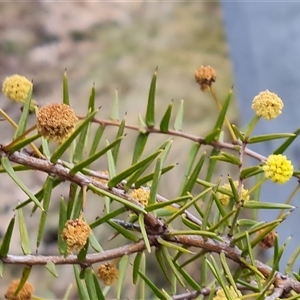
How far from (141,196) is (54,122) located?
75mm

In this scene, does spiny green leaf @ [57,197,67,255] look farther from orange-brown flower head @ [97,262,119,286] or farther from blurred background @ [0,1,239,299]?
blurred background @ [0,1,239,299]

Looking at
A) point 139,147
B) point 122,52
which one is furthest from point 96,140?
point 122,52

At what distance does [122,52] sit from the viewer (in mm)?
851

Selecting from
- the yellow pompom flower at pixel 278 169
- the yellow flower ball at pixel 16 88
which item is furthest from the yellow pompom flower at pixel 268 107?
the yellow flower ball at pixel 16 88

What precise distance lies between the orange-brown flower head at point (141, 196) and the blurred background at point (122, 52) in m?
0.49

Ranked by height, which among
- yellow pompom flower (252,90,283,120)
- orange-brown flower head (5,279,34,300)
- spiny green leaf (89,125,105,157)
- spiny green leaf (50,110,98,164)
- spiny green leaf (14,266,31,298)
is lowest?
orange-brown flower head (5,279,34,300)

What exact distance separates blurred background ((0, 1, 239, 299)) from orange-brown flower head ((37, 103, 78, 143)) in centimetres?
→ 54

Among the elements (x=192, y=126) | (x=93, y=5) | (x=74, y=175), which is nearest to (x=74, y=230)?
(x=74, y=175)

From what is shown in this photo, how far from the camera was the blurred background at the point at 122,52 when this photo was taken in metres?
0.78

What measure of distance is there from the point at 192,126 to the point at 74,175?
0.62 m

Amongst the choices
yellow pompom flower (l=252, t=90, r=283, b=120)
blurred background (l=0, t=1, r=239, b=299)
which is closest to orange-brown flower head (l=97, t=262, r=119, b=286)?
yellow pompom flower (l=252, t=90, r=283, b=120)

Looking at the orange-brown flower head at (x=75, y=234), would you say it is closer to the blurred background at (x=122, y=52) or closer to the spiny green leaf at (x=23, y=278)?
the spiny green leaf at (x=23, y=278)

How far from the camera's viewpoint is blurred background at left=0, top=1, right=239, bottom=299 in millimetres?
782

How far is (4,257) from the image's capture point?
0.68 feet
